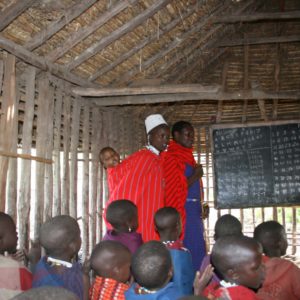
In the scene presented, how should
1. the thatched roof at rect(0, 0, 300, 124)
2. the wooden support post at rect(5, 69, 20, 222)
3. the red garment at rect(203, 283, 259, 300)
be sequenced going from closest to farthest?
the red garment at rect(203, 283, 259, 300), the wooden support post at rect(5, 69, 20, 222), the thatched roof at rect(0, 0, 300, 124)

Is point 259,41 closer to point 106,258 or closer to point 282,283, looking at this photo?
point 282,283

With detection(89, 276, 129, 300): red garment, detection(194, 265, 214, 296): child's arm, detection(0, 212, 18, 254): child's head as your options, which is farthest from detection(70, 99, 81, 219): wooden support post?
detection(194, 265, 214, 296): child's arm

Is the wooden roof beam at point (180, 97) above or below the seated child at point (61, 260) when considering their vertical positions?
above

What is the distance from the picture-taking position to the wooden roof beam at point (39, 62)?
4289 millimetres

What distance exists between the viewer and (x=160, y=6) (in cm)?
523

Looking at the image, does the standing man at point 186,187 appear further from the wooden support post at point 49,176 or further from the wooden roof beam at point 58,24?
the wooden roof beam at point 58,24

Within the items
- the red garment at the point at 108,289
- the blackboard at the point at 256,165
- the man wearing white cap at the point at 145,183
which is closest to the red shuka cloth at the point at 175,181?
the man wearing white cap at the point at 145,183

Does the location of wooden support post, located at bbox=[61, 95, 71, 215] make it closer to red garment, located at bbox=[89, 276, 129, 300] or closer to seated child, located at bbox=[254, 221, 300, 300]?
red garment, located at bbox=[89, 276, 129, 300]

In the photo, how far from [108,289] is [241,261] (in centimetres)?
90

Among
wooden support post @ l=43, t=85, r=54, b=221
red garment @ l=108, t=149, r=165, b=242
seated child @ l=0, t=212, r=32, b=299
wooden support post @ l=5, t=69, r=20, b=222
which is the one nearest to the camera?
seated child @ l=0, t=212, r=32, b=299

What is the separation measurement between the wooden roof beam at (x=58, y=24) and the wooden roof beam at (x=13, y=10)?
62 centimetres

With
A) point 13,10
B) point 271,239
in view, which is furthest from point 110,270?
point 13,10

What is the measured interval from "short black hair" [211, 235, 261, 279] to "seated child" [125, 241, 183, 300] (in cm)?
30

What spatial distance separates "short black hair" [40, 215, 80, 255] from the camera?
9.54 ft
